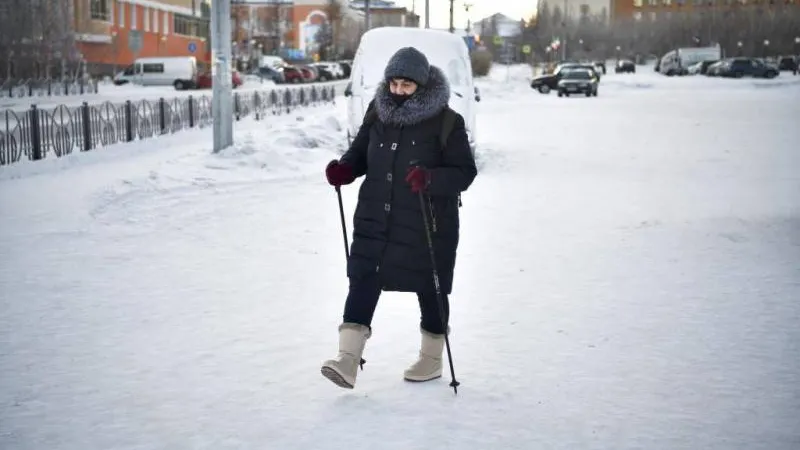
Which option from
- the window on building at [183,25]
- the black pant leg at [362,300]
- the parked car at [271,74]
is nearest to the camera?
the black pant leg at [362,300]

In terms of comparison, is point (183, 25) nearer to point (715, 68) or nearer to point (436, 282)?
point (715, 68)

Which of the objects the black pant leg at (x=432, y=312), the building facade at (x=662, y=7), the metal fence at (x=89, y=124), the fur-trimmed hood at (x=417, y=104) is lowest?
the black pant leg at (x=432, y=312)

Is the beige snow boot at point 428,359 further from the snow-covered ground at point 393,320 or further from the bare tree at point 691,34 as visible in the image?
the bare tree at point 691,34

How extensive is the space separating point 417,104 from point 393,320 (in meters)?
1.94

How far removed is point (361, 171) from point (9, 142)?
35.6ft

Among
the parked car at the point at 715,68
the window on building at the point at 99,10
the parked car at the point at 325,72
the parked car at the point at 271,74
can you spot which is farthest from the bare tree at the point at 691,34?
the window on building at the point at 99,10

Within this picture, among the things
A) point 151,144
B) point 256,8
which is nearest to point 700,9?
point 256,8

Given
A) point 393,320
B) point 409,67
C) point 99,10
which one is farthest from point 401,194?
point 99,10

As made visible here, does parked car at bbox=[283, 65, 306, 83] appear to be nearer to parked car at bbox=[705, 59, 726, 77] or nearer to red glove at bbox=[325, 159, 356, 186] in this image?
parked car at bbox=[705, 59, 726, 77]

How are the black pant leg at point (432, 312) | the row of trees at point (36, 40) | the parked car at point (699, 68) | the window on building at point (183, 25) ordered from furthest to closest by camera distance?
the window on building at point (183, 25), the parked car at point (699, 68), the row of trees at point (36, 40), the black pant leg at point (432, 312)

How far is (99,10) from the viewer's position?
6269 centimetres

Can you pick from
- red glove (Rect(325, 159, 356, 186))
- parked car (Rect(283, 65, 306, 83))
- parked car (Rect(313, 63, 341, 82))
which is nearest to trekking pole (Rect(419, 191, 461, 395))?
red glove (Rect(325, 159, 356, 186))

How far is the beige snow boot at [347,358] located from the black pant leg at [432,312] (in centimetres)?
33

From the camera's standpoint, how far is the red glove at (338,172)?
4387 millimetres
